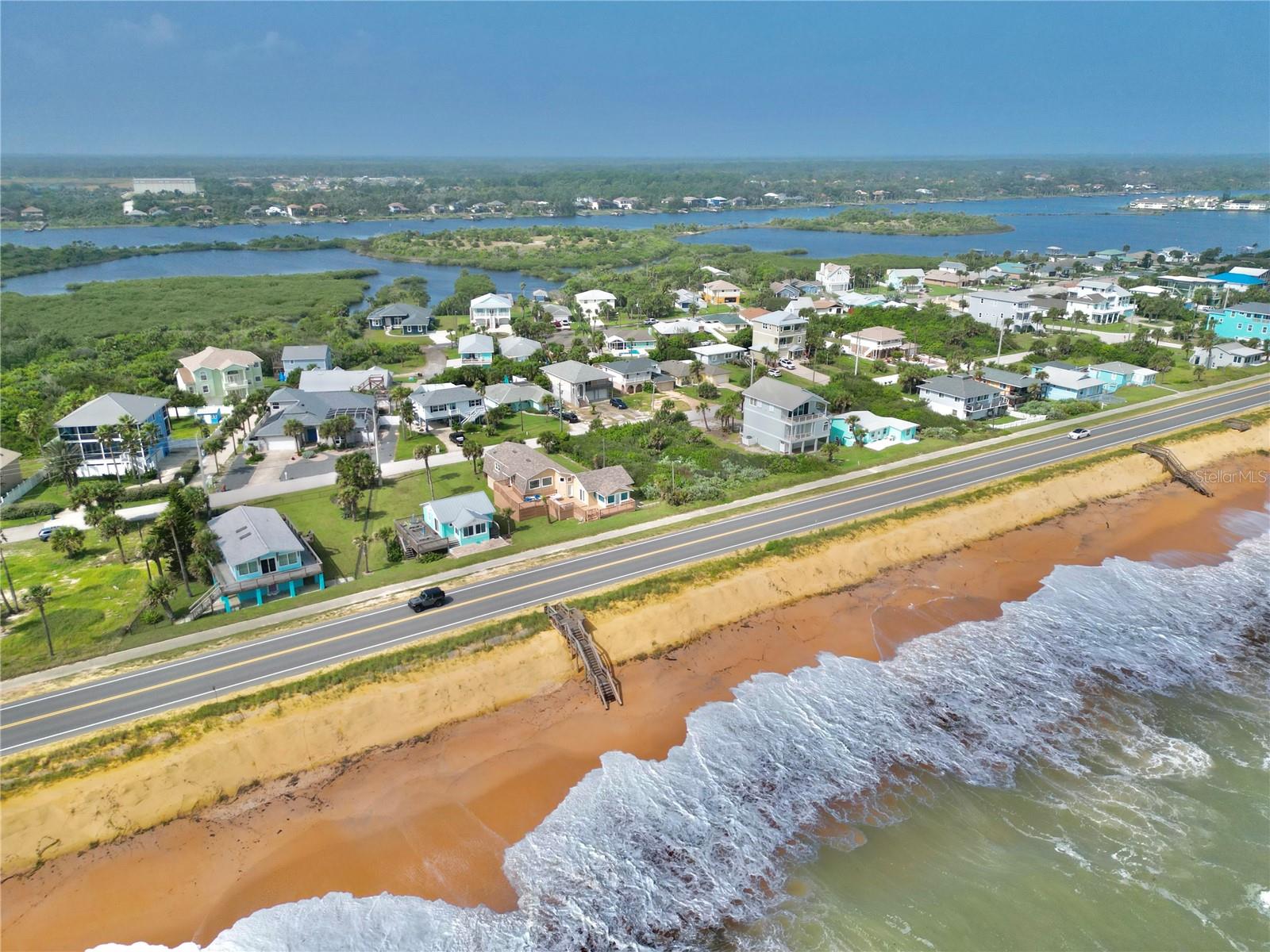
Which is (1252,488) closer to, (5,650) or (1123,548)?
(1123,548)

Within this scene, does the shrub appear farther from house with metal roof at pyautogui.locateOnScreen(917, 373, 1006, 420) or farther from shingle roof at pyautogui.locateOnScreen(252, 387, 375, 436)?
house with metal roof at pyautogui.locateOnScreen(917, 373, 1006, 420)

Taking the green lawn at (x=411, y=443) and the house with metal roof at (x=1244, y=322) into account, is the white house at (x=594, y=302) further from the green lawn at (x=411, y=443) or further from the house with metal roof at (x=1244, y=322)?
the house with metal roof at (x=1244, y=322)

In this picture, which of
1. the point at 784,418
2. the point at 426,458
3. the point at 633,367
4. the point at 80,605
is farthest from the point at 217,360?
the point at 784,418

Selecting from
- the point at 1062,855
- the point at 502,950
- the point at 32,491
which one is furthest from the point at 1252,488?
the point at 32,491

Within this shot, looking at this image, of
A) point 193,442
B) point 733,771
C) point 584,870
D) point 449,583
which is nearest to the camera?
point 584,870

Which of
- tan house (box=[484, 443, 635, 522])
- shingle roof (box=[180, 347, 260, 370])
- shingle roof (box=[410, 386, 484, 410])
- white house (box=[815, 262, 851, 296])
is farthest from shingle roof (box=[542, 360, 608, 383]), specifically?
white house (box=[815, 262, 851, 296])

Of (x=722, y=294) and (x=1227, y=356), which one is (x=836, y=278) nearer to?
(x=722, y=294)
